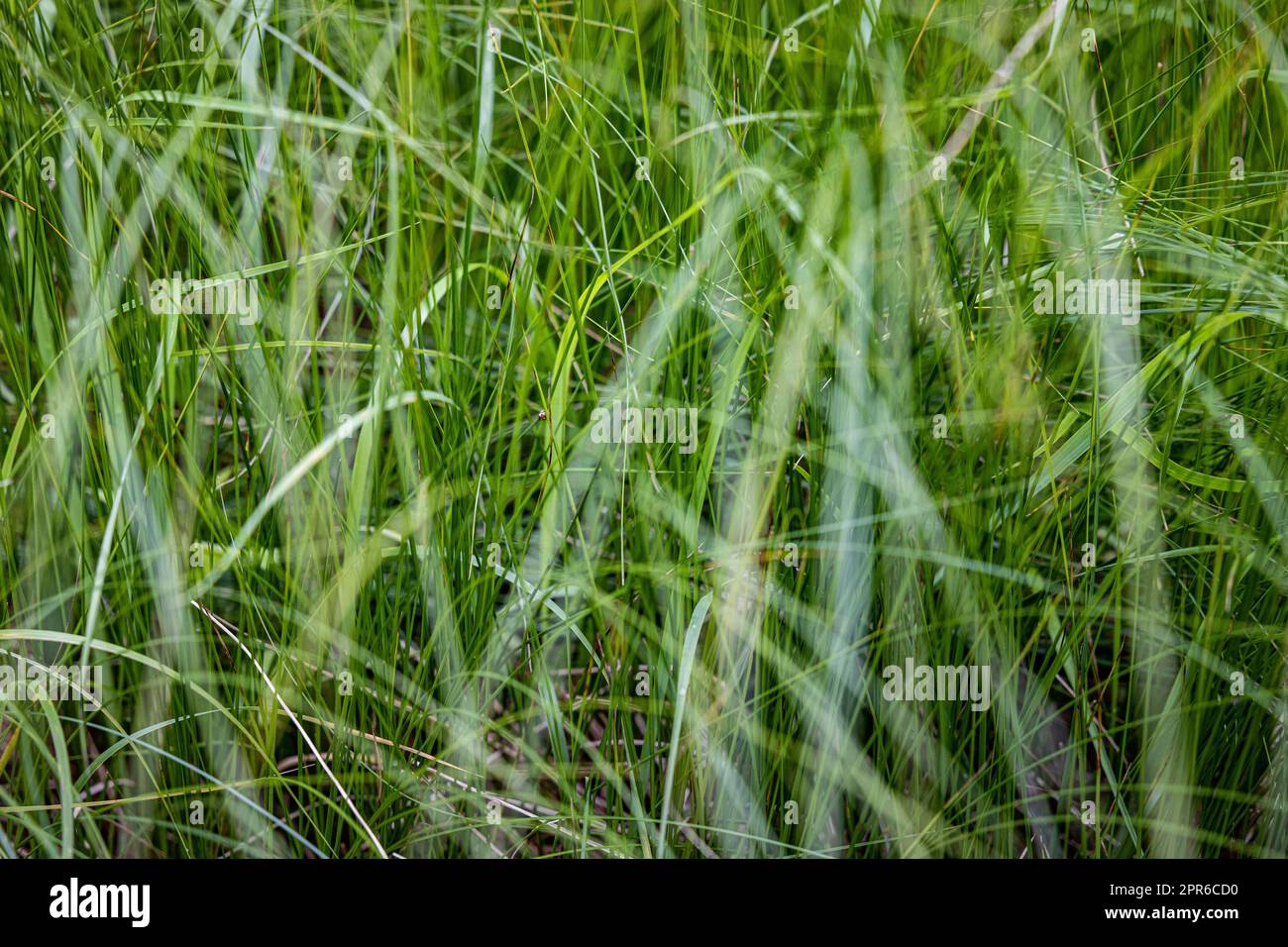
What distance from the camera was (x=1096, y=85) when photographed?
824 millimetres

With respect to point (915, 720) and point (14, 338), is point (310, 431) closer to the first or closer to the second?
point (14, 338)

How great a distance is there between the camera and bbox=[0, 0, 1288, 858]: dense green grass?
770 mm

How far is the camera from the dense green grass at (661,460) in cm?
77

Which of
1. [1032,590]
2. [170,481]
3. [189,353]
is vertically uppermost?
[189,353]

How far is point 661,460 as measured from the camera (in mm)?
771

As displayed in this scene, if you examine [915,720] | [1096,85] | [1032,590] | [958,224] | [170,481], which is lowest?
[915,720]

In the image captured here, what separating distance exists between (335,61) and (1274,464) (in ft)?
3.23

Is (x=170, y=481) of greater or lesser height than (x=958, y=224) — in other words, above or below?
below

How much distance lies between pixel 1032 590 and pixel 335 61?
84 cm

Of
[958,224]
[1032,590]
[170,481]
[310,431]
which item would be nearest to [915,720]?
[1032,590]

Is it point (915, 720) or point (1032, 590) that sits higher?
point (1032, 590)

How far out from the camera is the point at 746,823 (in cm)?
77
